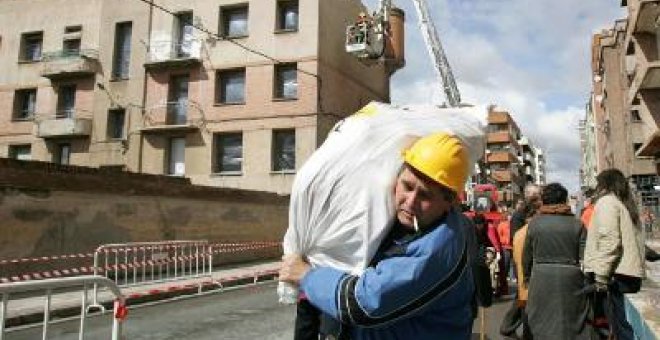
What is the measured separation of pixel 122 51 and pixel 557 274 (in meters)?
29.7

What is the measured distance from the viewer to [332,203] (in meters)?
2.10

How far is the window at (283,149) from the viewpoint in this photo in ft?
91.9

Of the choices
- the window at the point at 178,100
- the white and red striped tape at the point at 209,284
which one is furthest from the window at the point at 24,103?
the white and red striped tape at the point at 209,284

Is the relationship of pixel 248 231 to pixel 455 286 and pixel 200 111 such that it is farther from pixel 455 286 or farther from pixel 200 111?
pixel 455 286

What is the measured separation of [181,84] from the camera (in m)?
30.3

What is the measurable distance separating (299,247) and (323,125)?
25667mm

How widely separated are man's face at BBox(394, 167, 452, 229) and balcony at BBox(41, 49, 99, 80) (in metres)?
31.8

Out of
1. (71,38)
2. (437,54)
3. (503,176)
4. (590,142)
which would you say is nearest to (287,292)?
(71,38)

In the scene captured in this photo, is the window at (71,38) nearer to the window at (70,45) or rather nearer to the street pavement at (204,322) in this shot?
the window at (70,45)

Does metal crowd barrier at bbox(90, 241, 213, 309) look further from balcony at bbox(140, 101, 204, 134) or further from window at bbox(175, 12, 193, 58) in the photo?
window at bbox(175, 12, 193, 58)

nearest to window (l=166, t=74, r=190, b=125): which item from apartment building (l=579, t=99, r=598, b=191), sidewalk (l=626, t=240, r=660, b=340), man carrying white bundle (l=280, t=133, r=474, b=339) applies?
sidewalk (l=626, t=240, r=660, b=340)

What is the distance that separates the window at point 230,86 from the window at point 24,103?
35.1 feet

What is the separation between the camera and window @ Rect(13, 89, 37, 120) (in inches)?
1309

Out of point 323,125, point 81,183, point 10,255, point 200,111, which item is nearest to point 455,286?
point 10,255
